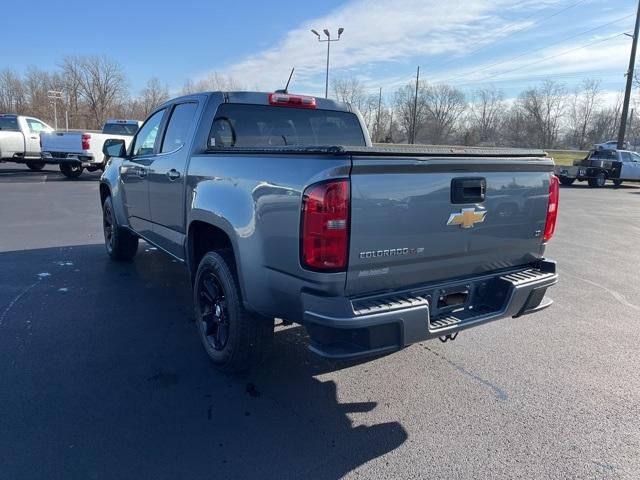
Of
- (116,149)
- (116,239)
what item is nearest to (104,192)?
(116,239)

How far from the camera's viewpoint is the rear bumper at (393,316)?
8.28 ft

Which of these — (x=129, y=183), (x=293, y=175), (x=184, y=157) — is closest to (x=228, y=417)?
(x=293, y=175)

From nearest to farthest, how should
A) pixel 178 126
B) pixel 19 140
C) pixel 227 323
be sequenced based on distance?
pixel 227 323
pixel 178 126
pixel 19 140

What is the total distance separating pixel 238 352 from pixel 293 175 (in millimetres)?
1329

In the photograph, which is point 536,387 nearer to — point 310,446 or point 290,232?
point 310,446

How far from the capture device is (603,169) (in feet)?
77.2

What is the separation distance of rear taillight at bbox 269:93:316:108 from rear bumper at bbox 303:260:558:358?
2.38 metres

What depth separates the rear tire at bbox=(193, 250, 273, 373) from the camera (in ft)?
10.5

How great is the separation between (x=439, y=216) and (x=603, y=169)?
2469cm

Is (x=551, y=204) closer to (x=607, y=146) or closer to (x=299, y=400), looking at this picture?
(x=299, y=400)

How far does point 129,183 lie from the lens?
211 inches

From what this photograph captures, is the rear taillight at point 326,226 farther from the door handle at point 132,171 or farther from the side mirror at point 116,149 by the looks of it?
Answer: the side mirror at point 116,149

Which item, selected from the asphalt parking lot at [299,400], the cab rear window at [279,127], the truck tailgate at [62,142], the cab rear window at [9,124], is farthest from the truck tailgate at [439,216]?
the cab rear window at [9,124]

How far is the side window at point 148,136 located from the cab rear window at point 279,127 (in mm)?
1088
